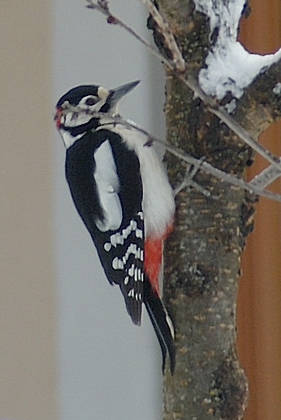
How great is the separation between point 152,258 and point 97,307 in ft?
0.74

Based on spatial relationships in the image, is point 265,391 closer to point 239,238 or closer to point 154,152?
point 239,238

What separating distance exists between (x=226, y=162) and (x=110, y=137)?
140 mm

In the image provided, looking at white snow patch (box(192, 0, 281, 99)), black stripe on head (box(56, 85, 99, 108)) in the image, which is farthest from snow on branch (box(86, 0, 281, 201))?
black stripe on head (box(56, 85, 99, 108))

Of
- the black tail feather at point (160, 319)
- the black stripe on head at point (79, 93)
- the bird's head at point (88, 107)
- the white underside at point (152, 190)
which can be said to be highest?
the black stripe on head at point (79, 93)

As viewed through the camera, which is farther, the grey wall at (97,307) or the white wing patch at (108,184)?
the grey wall at (97,307)

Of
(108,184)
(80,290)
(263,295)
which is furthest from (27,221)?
(263,295)

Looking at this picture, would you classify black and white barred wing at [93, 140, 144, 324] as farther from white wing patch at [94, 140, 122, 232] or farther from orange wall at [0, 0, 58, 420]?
orange wall at [0, 0, 58, 420]

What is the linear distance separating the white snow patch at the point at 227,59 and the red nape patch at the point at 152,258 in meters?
0.19

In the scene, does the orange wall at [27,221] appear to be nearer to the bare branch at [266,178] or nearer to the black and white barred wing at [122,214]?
the black and white barred wing at [122,214]

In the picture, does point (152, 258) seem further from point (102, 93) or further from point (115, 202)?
point (102, 93)

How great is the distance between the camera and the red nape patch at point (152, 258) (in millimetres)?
768

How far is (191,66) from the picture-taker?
736mm

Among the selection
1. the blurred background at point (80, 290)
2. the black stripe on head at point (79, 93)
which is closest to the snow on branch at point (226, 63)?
the black stripe on head at point (79, 93)

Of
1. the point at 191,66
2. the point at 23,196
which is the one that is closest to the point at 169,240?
the point at 191,66
